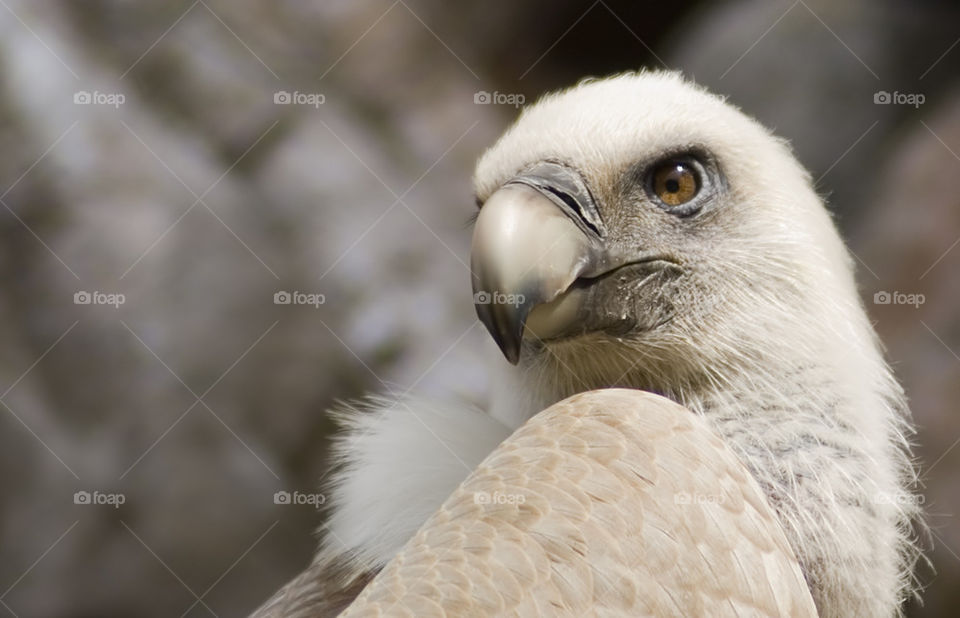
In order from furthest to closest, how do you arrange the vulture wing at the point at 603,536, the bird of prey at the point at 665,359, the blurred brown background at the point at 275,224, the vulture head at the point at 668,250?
the blurred brown background at the point at 275,224
the vulture head at the point at 668,250
the bird of prey at the point at 665,359
the vulture wing at the point at 603,536

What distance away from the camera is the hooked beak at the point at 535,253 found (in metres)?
0.89

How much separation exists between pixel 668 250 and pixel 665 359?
0.12 meters

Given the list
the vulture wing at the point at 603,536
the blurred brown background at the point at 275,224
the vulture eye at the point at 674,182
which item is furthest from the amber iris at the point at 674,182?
the blurred brown background at the point at 275,224

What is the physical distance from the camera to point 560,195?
38.9 inches

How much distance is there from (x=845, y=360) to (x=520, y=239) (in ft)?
1.31

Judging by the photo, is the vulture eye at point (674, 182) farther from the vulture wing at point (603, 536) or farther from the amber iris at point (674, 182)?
the vulture wing at point (603, 536)

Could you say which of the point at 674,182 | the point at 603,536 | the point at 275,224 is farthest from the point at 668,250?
the point at 275,224

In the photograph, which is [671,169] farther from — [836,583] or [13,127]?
[13,127]

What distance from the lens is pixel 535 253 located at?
0.90 meters

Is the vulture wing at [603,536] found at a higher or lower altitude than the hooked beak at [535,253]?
lower

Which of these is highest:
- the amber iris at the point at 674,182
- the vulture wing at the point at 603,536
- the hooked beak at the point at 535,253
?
the amber iris at the point at 674,182

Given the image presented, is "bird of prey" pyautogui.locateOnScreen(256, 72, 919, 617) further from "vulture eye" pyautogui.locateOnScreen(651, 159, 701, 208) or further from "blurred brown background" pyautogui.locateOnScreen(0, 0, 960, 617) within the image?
"blurred brown background" pyautogui.locateOnScreen(0, 0, 960, 617)

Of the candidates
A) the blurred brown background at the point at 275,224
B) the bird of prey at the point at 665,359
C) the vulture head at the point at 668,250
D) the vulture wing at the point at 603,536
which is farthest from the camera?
the blurred brown background at the point at 275,224

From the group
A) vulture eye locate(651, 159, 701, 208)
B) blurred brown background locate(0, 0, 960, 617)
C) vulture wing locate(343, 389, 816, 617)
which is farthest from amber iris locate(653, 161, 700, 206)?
blurred brown background locate(0, 0, 960, 617)
